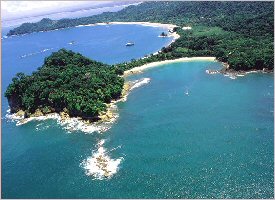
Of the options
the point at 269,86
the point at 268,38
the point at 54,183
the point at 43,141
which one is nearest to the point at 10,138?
the point at 43,141

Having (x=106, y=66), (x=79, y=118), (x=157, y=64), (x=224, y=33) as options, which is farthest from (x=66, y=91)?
(x=224, y=33)

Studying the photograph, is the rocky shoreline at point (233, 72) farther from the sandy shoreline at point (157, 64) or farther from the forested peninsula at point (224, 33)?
the sandy shoreline at point (157, 64)

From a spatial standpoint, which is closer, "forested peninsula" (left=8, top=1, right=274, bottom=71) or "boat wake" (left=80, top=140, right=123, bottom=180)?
"boat wake" (left=80, top=140, right=123, bottom=180)

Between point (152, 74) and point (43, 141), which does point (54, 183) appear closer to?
point (43, 141)

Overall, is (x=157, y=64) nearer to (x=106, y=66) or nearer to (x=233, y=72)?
(x=106, y=66)

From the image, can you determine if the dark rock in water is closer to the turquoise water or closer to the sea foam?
the turquoise water

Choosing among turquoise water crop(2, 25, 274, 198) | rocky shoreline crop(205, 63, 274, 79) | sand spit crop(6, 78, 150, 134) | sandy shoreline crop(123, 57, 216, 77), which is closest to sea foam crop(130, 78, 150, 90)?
turquoise water crop(2, 25, 274, 198)

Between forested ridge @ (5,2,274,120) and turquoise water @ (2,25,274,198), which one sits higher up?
forested ridge @ (5,2,274,120)
